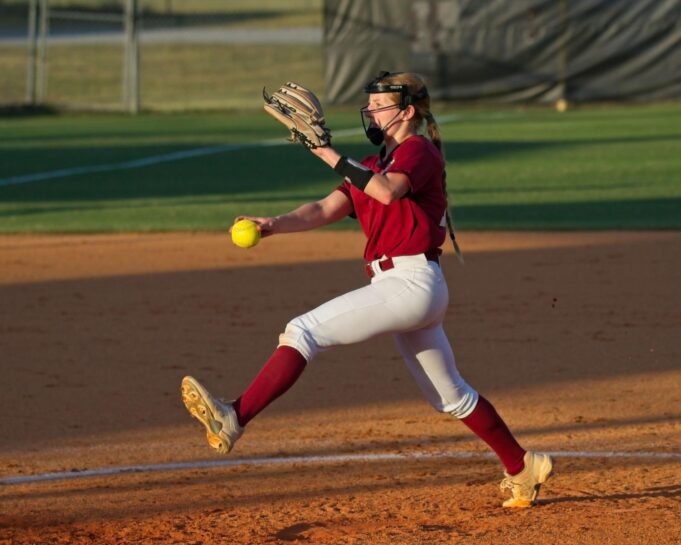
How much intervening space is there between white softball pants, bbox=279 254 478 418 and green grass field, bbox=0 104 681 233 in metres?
8.08

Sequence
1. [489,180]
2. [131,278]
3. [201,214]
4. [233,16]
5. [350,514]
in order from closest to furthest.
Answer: [350,514] < [131,278] < [201,214] < [489,180] < [233,16]

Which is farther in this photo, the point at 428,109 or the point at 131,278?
the point at 131,278

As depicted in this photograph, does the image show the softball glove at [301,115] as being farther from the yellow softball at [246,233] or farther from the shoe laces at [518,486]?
the shoe laces at [518,486]

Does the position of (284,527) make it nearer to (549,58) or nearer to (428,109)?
(428,109)

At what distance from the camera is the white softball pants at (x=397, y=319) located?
16.5 ft

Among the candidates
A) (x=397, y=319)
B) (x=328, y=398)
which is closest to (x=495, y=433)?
(x=397, y=319)

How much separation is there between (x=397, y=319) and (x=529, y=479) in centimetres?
90

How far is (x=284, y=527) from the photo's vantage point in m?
5.20

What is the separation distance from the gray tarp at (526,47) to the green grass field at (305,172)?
720 millimetres

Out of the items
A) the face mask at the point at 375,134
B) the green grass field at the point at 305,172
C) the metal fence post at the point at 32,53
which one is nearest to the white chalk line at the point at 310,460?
the face mask at the point at 375,134

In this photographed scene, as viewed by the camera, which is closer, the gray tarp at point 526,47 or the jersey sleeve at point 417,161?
the jersey sleeve at point 417,161

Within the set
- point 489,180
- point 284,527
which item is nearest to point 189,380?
point 284,527

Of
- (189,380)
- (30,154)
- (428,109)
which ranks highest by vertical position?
(428,109)

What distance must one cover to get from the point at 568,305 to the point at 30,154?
1341cm
